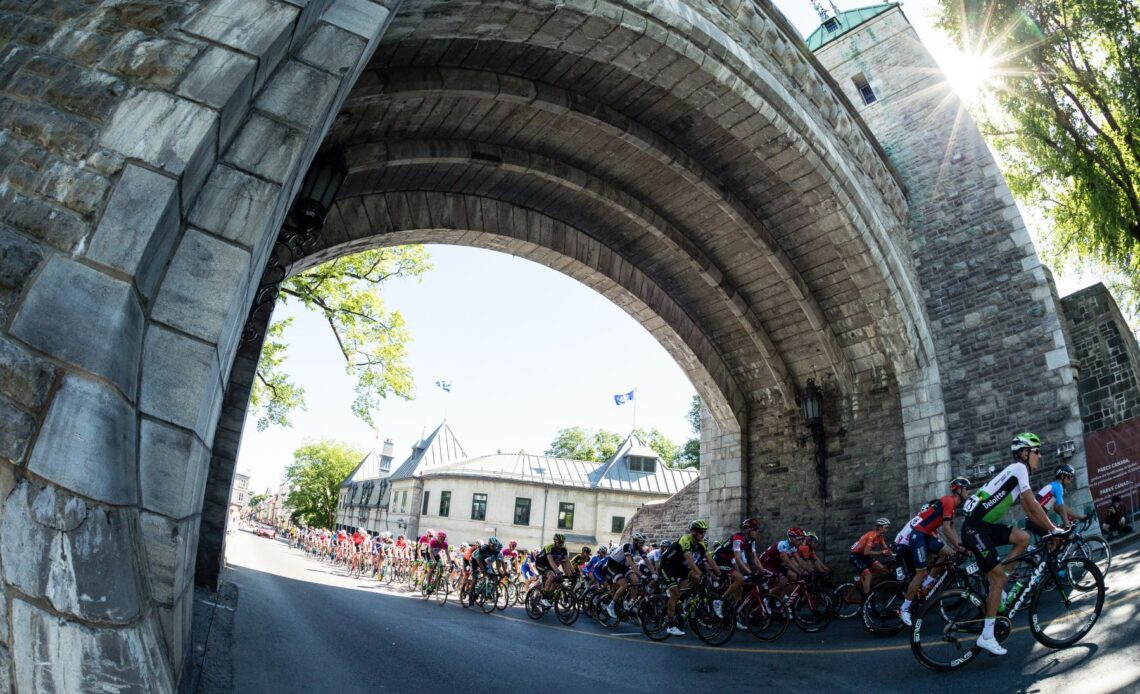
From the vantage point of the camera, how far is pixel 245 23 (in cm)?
331

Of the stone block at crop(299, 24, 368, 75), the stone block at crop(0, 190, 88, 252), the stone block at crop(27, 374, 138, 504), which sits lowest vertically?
the stone block at crop(27, 374, 138, 504)

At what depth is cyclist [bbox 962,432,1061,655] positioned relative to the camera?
16.7 ft

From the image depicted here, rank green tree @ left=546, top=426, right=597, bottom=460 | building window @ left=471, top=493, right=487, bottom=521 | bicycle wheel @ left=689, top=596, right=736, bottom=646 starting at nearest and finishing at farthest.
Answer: bicycle wheel @ left=689, top=596, right=736, bottom=646
building window @ left=471, top=493, right=487, bottom=521
green tree @ left=546, top=426, right=597, bottom=460

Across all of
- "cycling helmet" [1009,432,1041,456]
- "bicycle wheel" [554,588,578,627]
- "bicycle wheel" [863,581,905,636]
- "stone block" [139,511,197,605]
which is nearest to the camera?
"stone block" [139,511,197,605]

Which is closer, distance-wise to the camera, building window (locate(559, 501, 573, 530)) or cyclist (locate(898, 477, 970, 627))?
cyclist (locate(898, 477, 970, 627))

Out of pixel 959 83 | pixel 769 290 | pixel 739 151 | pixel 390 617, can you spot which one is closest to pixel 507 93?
pixel 739 151

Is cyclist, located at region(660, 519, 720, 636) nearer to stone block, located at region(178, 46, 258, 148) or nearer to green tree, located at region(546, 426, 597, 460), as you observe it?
stone block, located at region(178, 46, 258, 148)

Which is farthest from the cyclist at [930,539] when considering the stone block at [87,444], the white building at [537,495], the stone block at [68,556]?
the white building at [537,495]

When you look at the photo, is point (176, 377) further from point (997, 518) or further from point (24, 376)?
point (997, 518)

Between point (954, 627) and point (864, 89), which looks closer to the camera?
point (954, 627)

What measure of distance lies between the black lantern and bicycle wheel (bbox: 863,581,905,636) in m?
8.48

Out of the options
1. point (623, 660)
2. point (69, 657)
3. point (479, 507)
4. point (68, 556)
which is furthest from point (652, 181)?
Result: point (479, 507)

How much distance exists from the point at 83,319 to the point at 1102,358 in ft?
47.5

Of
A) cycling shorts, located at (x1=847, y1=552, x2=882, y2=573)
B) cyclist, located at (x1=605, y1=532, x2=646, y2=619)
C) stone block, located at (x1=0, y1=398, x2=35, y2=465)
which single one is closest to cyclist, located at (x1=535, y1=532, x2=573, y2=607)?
cyclist, located at (x1=605, y1=532, x2=646, y2=619)
